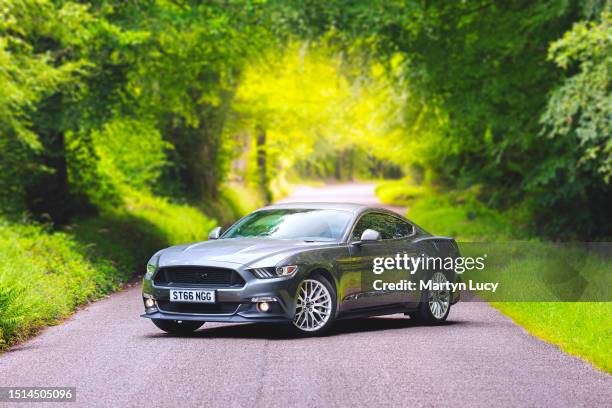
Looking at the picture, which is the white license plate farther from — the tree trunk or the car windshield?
the tree trunk

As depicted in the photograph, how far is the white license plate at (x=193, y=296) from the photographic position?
11301 mm

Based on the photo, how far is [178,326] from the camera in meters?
12.4

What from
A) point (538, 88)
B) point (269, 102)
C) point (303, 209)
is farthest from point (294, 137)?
point (303, 209)

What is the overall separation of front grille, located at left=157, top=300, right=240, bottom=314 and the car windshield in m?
1.39

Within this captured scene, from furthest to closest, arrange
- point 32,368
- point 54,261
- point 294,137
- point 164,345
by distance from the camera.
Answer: point 294,137 < point 54,261 < point 164,345 < point 32,368

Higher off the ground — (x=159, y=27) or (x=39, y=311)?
(x=159, y=27)

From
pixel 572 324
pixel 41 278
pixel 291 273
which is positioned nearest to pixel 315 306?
pixel 291 273

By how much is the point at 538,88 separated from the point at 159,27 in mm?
9951

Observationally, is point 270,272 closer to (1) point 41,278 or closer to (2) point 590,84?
(1) point 41,278

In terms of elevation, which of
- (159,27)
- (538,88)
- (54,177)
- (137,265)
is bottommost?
(137,265)

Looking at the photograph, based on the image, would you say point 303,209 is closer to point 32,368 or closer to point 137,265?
point 32,368

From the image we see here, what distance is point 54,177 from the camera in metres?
25.5

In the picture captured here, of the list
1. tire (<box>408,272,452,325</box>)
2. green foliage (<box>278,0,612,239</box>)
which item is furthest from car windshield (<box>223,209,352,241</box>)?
green foliage (<box>278,0,612,239</box>)

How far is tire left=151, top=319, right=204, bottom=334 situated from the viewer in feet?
40.3
